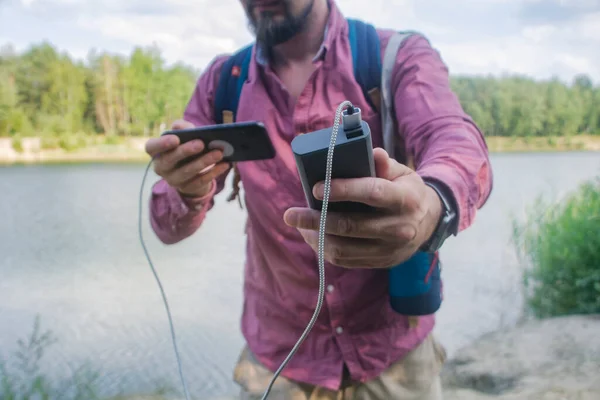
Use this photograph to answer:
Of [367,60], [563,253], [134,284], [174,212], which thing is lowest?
[134,284]

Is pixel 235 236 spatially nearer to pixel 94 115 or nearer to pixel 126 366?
pixel 94 115

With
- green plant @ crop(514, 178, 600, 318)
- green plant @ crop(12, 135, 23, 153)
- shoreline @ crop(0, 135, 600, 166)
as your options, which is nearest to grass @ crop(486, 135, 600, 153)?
shoreline @ crop(0, 135, 600, 166)

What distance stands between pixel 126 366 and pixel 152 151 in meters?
3.24

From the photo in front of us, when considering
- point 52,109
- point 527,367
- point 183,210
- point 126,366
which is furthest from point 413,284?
point 52,109

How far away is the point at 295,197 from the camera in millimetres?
1054

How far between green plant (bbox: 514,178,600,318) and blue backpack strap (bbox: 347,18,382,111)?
3.31m

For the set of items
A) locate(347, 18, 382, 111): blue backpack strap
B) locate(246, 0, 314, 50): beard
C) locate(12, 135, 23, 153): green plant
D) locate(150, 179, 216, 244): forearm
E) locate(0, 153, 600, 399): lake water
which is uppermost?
locate(246, 0, 314, 50): beard

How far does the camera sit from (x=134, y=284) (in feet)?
16.4

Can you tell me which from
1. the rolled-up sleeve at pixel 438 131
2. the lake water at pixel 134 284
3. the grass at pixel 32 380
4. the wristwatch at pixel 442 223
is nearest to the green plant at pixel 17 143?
the lake water at pixel 134 284

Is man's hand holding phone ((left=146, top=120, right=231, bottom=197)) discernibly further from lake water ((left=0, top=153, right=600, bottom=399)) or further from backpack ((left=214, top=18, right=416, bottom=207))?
lake water ((left=0, top=153, right=600, bottom=399))

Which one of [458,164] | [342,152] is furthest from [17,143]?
[342,152]

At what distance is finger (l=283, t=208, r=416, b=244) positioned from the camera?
50 cm

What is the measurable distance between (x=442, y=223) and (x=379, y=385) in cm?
62

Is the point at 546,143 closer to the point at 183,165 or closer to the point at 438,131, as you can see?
the point at 438,131
